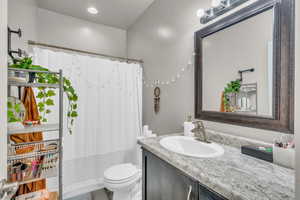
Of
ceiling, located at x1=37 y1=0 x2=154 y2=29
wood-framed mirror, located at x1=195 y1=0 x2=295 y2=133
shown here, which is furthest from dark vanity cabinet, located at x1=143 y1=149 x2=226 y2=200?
ceiling, located at x1=37 y1=0 x2=154 y2=29

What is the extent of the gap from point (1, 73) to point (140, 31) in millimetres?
→ 2288

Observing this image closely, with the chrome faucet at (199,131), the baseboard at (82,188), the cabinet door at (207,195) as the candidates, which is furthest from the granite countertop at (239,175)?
the baseboard at (82,188)

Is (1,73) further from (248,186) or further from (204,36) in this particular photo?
(204,36)

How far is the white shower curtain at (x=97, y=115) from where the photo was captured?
1.78 metres

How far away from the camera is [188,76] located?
1.51 meters

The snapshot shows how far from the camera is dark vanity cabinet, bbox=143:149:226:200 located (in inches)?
26.8

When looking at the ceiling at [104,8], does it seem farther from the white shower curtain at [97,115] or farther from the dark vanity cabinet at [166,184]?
the dark vanity cabinet at [166,184]

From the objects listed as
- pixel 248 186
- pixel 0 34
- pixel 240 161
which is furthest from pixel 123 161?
pixel 0 34

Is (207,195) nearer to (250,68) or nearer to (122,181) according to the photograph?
(250,68)

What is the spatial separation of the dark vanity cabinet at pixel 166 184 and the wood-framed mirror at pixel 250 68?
0.61 meters

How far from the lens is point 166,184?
89cm

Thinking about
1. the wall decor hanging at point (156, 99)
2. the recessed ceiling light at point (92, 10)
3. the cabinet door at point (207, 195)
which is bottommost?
the cabinet door at point (207, 195)

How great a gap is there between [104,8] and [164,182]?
2.59m

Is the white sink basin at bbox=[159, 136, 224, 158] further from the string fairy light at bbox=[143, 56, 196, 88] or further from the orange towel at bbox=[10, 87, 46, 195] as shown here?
the orange towel at bbox=[10, 87, 46, 195]
